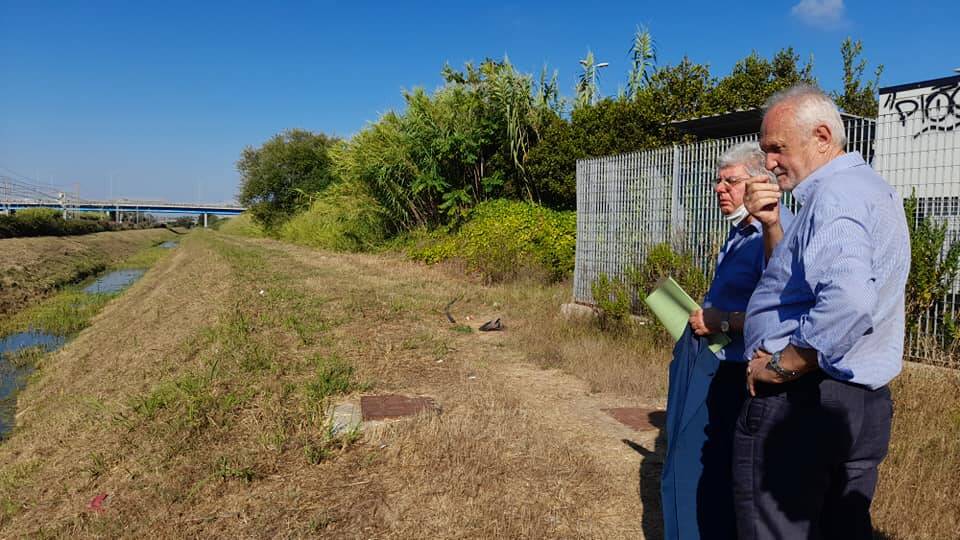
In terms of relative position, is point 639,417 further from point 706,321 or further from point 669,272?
point 706,321

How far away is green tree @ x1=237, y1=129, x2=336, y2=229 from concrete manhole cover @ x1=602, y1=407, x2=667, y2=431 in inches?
1403

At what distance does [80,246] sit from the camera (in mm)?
37688

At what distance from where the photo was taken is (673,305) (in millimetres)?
2654

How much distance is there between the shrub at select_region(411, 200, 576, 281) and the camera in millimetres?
12945

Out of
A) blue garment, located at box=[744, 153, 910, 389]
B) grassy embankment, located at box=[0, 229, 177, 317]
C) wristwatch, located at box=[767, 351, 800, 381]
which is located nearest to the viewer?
blue garment, located at box=[744, 153, 910, 389]

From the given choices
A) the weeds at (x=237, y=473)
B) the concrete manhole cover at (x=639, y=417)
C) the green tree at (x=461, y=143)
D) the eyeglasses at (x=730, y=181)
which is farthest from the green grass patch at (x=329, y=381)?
the green tree at (x=461, y=143)

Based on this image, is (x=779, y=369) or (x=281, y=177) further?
(x=281, y=177)

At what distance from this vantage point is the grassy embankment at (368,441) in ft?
11.1

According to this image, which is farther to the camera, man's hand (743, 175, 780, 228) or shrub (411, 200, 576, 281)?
shrub (411, 200, 576, 281)

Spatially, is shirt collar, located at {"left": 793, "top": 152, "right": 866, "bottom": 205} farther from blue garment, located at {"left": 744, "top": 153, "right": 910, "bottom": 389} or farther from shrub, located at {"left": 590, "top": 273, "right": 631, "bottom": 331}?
shrub, located at {"left": 590, "top": 273, "right": 631, "bottom": 331}

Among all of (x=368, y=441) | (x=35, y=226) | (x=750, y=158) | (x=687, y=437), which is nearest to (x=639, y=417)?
(x=368, y=441)

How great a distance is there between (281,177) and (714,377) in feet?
134

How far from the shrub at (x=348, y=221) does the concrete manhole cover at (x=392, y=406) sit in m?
14.5

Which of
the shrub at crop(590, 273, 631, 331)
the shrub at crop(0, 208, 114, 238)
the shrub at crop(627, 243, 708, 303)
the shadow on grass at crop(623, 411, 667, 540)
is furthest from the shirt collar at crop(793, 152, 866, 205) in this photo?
the shrub at crop(0, 208, 114, 238)
